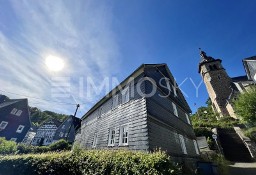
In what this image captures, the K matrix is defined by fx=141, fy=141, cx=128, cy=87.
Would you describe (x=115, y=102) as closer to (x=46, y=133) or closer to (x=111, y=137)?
(x=111, y=137)

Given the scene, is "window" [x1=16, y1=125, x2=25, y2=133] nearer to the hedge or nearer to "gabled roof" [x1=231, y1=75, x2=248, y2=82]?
the hedge

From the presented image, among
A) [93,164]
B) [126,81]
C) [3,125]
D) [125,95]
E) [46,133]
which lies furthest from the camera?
[46,133]

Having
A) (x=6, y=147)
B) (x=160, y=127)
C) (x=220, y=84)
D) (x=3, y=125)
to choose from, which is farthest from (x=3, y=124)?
(x=220, y=84)

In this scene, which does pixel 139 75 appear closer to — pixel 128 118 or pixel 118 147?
pixel 128 118

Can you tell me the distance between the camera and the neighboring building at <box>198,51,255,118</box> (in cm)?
3638

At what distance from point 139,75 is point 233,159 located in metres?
17.5

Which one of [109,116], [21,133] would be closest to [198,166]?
[109,116]

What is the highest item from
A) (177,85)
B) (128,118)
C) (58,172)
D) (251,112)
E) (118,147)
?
(177,85)

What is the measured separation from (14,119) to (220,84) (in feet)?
182

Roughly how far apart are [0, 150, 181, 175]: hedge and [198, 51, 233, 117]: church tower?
122 feet

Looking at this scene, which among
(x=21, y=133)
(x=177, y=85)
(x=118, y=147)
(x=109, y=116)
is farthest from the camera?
(x=21, y=133)

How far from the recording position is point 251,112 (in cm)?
1730

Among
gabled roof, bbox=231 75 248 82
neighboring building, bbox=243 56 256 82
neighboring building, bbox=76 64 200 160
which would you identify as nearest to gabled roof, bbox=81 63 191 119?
neighboring building, bbox=76 64 200 160

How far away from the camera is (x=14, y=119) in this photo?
34.7 metres
